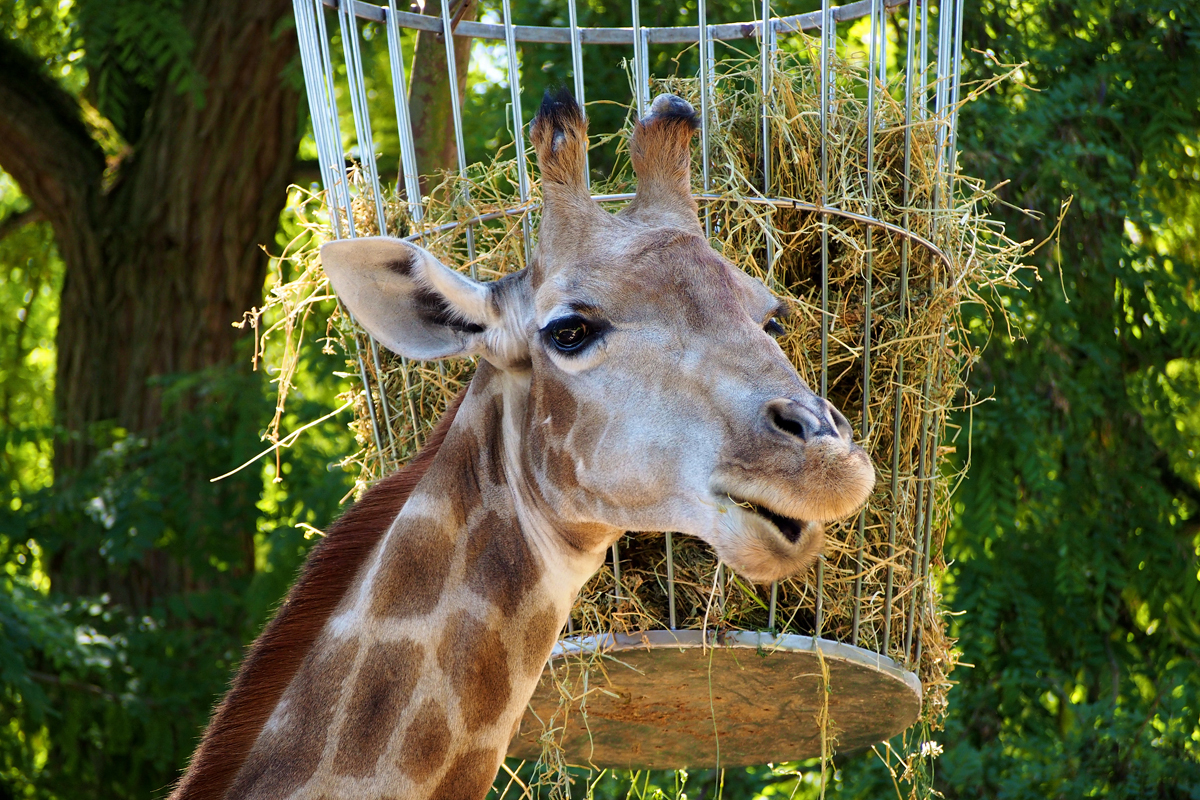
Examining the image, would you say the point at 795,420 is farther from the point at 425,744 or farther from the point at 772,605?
the point at 425,744

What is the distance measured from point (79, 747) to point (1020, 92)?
21.4 ft

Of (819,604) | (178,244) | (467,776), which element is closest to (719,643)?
(819,604)

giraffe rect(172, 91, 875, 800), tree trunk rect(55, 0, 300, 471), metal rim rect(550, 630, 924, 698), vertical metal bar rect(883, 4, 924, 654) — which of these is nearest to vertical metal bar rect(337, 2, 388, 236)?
giraffe rect(172, 91, 875, 800)

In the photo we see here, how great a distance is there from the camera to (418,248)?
9.87 feet

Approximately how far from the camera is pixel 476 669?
9.82 feet

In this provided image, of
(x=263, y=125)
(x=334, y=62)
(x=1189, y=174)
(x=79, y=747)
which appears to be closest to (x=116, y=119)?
(x=263, y=125)

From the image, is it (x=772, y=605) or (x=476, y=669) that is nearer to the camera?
(x=476, y=669)

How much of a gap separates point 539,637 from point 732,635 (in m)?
0.46

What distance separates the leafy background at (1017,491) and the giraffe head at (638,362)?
3.41 metres

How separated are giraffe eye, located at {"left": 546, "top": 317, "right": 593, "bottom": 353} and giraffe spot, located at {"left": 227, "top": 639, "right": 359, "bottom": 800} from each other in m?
0.83

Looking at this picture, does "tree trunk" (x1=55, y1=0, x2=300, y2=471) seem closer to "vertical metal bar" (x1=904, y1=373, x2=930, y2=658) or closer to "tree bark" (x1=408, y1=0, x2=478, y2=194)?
"tree bark" (x1=408, y1=0, x2=478, y2=194)

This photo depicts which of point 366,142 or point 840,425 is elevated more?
point 366,142

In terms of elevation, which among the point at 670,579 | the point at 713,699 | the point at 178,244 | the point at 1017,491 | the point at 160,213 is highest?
the point at 670,579

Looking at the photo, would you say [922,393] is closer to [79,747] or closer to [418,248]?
[418,248]
